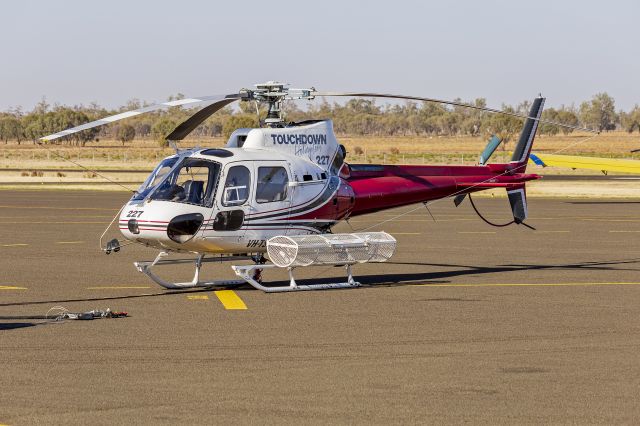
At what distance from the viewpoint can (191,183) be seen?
18125mm

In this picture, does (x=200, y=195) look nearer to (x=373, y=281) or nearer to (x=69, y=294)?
(x=69, y=294)

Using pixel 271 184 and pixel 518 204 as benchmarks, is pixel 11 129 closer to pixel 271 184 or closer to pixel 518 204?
pixel 518 204

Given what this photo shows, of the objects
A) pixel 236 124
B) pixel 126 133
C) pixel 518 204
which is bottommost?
pixel 126 133

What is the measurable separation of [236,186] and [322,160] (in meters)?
2.13

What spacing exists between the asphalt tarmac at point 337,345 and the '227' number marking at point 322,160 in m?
2.33

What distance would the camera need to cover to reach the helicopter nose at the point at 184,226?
17.7 metres

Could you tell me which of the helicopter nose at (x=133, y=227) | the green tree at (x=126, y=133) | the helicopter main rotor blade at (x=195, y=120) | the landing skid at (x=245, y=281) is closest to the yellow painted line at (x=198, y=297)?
the landing skid at (x=245, y=281)

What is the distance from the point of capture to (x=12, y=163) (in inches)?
4094

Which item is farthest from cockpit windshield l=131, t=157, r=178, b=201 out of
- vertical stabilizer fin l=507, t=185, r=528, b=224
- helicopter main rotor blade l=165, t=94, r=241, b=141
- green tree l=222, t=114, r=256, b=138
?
green tree l=222, t=114, r=256, b=138

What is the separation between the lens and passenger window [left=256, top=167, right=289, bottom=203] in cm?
1867

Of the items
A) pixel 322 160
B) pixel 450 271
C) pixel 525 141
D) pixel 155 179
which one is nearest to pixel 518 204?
pixel 525 141

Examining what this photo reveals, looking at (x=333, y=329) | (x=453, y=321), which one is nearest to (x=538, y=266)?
(x=453, y=321)

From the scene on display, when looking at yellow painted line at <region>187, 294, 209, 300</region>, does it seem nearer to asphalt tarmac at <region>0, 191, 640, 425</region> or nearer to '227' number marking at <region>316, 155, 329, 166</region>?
asphalt tarmac at <region>0, 191, 640, 425</region>

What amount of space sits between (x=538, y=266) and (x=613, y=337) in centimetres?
906
